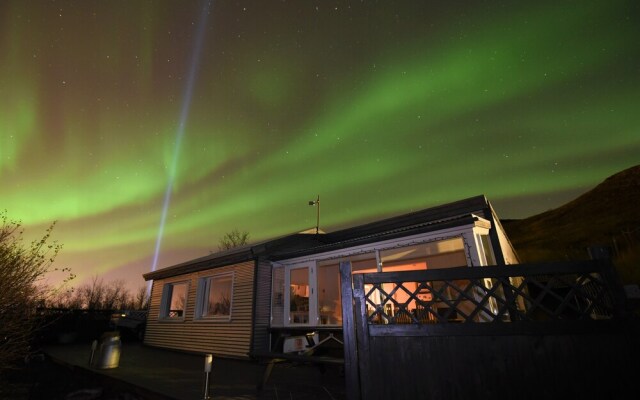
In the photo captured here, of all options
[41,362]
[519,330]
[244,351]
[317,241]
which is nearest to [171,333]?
[41,362]

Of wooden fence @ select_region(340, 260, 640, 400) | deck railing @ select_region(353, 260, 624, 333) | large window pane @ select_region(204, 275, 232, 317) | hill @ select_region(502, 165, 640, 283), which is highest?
hill @ select_region(502, 165, 640, 283)

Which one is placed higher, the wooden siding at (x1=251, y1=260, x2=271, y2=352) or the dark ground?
Result: the wooden siding at (x1=251, y1=260, x2=271, y2=352)

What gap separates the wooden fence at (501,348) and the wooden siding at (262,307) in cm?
818

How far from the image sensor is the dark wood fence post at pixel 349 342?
3.38 meters

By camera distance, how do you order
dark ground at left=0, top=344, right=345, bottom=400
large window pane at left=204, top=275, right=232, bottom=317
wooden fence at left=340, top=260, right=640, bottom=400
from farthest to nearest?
1. large window pane at left=204, top=275, right=232, bottom=317
2. dark ground at left=0, top=344, right=345, bottom=400
3. wooden fence at left=340, top=260, right=640, bottom=400

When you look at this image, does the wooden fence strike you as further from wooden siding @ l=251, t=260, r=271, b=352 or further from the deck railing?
wooden siding @ l=251, t=260, r=271, b=352

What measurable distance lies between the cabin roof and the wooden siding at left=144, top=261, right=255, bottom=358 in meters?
0.41

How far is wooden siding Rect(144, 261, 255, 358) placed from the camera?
11023 millimetres

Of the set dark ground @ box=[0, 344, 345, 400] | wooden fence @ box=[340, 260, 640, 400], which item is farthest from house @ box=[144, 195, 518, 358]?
wooden fence @ box=[340, 260, 640, 400]

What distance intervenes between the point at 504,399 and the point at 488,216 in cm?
736

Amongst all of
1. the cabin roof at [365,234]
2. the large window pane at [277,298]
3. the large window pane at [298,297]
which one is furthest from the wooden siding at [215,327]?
the large window pane at [298,297]

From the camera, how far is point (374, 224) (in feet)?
39.0

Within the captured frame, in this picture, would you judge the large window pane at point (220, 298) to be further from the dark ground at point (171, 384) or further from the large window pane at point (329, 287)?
the dark ground at point (171, 384)

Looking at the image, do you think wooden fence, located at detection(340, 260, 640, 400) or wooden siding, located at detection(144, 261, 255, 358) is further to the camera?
→ wooden siding, located at detection(144, 261, 255, 358)
